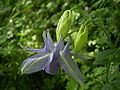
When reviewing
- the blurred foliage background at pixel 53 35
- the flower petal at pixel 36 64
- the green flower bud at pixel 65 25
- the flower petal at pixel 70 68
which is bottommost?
the blurred foliage background at pixel 53 35

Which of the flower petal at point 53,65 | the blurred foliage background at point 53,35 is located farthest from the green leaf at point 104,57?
the flower petal at point 53,65

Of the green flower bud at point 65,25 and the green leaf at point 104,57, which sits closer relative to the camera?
the green flower bud at point 65,25

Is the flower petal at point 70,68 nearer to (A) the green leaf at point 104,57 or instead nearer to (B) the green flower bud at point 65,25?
(B) the green flower bud at point 65,25

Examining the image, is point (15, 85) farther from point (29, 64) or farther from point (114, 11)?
point (29, 64)

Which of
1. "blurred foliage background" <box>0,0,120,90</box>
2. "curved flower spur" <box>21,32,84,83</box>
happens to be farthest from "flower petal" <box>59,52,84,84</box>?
"blurred foliage background" <box>0,0,120,90</box>

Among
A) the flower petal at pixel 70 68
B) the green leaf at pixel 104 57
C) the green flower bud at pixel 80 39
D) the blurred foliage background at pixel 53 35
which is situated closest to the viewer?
the flower petal at pixel 70 68

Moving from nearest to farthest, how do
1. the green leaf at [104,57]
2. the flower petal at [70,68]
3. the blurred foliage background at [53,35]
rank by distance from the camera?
the flower petal at [70,68] < the green leaf at [104,57] < the blurred foliage background at [53,35]
